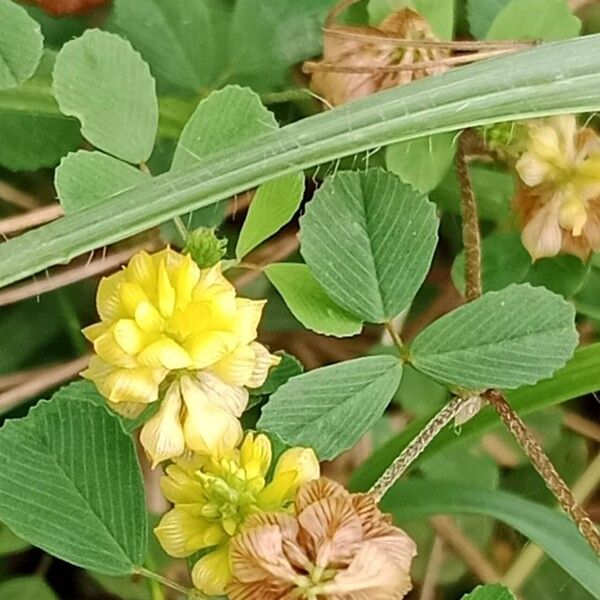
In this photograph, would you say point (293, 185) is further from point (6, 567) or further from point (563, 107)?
point (6, 567)

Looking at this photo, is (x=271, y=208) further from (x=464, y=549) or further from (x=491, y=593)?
(x=464, y=549)

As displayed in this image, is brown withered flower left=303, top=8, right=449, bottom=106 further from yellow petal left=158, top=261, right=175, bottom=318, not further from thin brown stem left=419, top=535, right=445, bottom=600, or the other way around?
thin brown stem left=419, top=535, right=445, bottom=600

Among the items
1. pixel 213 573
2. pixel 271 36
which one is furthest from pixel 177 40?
pixel 213 573

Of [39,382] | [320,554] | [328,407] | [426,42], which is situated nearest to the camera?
[320,554]

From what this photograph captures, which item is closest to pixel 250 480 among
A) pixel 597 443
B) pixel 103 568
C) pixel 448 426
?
pixel 103 568

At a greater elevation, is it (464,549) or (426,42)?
(426,42)

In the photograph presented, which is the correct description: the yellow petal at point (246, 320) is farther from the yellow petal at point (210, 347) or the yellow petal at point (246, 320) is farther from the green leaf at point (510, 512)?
the green leaf at point (510, 512)
